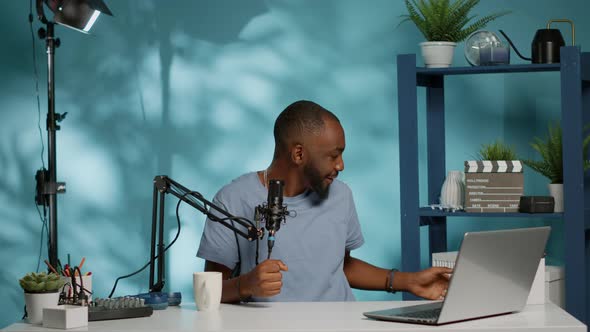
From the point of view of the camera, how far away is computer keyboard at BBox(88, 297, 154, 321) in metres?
2.59

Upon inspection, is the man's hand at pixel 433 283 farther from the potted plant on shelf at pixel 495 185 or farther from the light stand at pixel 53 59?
the light stand at pixel 53 59

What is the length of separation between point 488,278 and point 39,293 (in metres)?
1.26

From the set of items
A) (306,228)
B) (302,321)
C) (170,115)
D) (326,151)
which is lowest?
(302,321)

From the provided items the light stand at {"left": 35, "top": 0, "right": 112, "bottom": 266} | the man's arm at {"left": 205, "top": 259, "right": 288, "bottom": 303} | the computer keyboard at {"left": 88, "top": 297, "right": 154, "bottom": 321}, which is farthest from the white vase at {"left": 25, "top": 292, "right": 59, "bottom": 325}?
the light stand at {"left": 35, "top": 0, "right": 112, "bottom": 266}

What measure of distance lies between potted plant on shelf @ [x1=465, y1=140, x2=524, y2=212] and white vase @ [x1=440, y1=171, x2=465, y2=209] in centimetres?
9

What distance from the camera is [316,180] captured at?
10.2 ft

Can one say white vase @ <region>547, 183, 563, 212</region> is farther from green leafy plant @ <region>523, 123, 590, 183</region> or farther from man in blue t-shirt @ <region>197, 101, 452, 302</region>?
man in blue t-shirt @ <region>197, 101, 452, 302</region>

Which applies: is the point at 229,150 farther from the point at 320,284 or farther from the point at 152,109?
the point at 320,284

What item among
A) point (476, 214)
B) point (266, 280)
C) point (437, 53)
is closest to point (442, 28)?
point (437, 53)

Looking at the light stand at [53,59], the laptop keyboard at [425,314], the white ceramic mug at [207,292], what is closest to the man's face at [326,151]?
the white ceramic mug at [207,292]

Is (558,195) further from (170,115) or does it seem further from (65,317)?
(65,317)

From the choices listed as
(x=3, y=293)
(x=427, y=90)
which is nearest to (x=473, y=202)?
(x=427, y=90)

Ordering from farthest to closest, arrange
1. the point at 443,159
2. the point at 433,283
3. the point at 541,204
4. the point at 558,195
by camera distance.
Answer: the point at 443,159, the point at 558,195, the point at 541,204, the point at 433,283

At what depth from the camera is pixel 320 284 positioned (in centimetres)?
313
